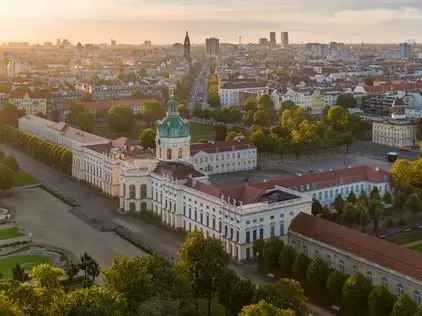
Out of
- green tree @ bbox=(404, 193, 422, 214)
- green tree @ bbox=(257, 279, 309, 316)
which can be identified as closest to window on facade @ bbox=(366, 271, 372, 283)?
green tree @ bbox=(257, 279, 309, 316)

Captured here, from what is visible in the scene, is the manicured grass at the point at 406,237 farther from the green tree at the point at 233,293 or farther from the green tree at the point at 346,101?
the green tree at the point at 346,101

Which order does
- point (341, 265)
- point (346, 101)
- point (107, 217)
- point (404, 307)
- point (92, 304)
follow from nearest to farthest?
point (92, 304) → point (404, 307) → point (341, 265) → point (107, 217) → point (346, 101)

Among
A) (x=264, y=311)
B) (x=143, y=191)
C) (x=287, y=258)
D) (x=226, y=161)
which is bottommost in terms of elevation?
(x=287, y=258)

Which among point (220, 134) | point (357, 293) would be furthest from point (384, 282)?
point (220, 134)

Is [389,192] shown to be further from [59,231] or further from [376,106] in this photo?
[376,106]

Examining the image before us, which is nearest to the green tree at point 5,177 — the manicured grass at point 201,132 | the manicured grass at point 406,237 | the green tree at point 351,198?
the green tree at point 351,198

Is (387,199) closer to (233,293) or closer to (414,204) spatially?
(414,204)

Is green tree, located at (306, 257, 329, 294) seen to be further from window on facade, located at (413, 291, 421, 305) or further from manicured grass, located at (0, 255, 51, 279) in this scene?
manicured grass, located at (0, 255, 51, 279)
